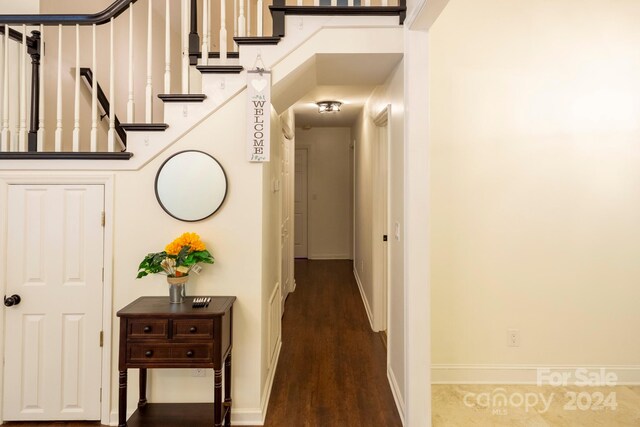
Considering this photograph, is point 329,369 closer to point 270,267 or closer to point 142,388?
point 270,267

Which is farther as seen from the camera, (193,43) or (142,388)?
(193,43)

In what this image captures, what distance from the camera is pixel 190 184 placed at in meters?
2.25

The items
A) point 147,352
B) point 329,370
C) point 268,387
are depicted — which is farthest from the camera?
point 329,370

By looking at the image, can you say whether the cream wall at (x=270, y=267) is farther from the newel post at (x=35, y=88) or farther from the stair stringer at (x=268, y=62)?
the newel post at (x=35, y=88)

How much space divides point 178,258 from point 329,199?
18.2ft

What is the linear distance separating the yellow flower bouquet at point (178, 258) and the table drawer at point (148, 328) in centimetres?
26

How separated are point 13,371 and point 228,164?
1.80 metres

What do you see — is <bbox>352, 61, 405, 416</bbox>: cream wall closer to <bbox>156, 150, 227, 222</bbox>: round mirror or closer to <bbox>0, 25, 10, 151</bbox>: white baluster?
<bbox>156, 150, 227, 222</bbox>: round mirror

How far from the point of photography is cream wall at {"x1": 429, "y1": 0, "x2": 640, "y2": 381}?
2795mm

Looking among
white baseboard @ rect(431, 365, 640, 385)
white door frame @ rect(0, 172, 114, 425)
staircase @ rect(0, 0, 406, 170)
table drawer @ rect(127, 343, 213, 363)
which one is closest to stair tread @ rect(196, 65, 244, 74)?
staircase @ rect(0, 0, 406, 170)

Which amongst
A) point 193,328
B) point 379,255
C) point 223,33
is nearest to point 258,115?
point 223,33

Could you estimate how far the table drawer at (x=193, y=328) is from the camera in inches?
77.7

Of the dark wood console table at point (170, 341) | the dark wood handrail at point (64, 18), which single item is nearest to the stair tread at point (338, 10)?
the dark wood handrail at point (64, 18)

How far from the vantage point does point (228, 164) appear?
7.48 ft
